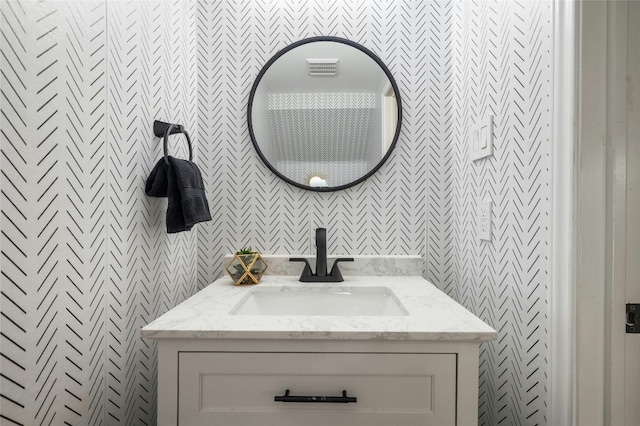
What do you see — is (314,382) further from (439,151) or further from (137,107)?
(439,151)

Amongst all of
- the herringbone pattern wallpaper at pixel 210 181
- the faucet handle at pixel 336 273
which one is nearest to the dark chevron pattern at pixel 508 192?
the herringbone pattern wallpaper at pixel 210 181

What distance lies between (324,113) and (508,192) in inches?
28.6

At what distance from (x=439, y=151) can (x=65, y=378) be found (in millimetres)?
1352

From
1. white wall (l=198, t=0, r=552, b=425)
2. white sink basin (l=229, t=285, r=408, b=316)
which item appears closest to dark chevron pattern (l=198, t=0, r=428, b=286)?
white wall (l=198, t=0, r=552, b=425)

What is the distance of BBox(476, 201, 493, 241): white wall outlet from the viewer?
106 centimetres

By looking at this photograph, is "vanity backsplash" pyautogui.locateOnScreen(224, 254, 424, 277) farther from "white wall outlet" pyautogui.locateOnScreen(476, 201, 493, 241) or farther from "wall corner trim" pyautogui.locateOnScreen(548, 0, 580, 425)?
"wall corner trim" pyautogui.locateOnScreen(548, 0, 580, 425)

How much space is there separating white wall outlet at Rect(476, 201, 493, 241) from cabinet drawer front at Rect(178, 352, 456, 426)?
49 centimetres

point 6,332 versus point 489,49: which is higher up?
point 489,49

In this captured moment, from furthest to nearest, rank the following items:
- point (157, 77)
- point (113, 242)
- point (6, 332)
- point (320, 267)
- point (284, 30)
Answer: point (284, 30), point (320, 267), point (157, 77), point (113, 242), point (6, 332)

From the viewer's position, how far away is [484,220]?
1.08m

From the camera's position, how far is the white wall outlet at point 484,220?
1059mm

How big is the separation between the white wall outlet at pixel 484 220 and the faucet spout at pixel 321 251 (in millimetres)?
526

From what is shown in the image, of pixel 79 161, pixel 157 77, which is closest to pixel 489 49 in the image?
pixel 157 77

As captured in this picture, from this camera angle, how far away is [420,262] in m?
1.32
